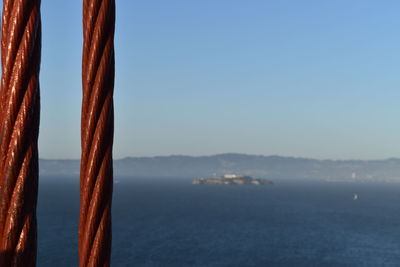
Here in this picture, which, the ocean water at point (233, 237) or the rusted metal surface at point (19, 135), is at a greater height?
the rusted metal surface at point (19, 135)

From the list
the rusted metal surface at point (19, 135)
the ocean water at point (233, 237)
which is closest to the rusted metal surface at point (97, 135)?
the rusted metal surface at point (19, 135)

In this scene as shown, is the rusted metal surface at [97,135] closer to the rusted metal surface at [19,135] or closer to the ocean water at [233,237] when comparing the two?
the rusted metal surface at [19,135]

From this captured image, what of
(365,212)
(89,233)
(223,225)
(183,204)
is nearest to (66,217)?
(223,225)

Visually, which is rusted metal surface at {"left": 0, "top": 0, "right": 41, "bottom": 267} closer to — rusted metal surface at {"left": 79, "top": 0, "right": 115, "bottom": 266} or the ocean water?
rusted metal surface at {"left": 79, "top": 0, "right": 115, "bottom": 266}

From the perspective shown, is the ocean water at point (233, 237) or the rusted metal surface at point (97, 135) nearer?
the rusted metal surface at point (97, 135)

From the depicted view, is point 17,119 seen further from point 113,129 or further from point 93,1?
point 93,1

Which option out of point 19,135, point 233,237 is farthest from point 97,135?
point 233,237

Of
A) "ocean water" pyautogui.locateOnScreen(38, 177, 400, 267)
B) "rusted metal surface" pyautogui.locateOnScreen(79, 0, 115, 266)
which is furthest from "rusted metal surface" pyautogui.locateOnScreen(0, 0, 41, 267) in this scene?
"ocean water" pyautogui.locateOnScreen(38, 177, 400, 267)
